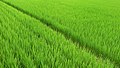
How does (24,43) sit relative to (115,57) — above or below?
above

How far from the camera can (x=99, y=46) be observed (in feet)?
7.47

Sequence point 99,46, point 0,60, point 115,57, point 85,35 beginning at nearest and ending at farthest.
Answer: point 0,60 → point 115,57 → point 99,46 → point 85,35

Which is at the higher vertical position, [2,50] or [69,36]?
[2,50]

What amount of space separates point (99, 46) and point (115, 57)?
0.96ft

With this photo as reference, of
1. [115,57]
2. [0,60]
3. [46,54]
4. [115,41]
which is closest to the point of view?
[0,60]

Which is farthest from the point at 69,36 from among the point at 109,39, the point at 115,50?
the point at 115,50

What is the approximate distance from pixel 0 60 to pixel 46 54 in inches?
16.3

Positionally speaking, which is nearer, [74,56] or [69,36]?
[74,56]

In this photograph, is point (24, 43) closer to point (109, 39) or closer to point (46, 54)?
point (46, 54)

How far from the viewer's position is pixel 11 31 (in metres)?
2.48

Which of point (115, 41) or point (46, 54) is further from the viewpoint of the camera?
point (115, 41)

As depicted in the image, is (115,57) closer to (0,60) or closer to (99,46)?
(99,46)

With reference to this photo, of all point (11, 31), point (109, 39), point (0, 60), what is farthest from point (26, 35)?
point (109, 39)

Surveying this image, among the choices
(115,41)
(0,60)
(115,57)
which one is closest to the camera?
(0,60)
